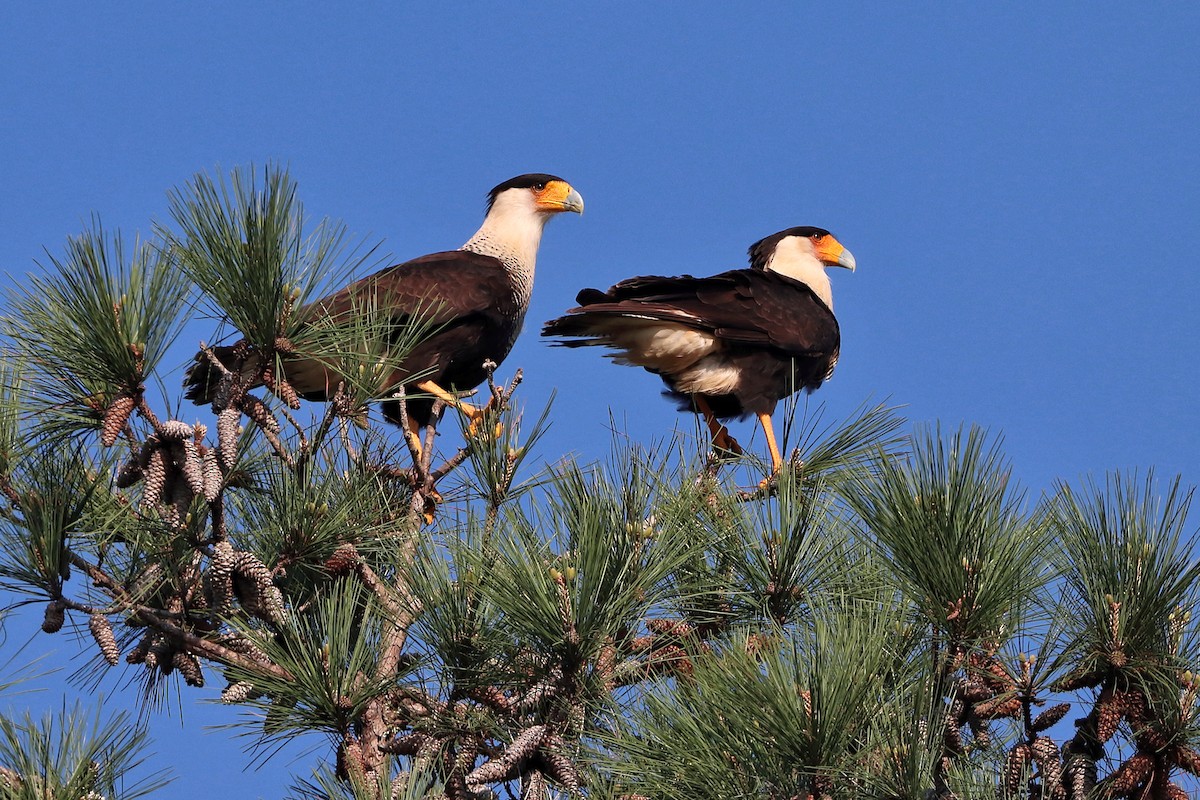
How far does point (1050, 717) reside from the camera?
9.71 ft

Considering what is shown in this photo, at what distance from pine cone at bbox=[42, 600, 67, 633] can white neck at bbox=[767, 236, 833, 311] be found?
15.1 feet

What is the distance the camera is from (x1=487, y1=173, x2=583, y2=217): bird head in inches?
287

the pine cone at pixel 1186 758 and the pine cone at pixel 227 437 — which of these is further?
the pine cone at pixel 227 437

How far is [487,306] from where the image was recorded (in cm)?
599

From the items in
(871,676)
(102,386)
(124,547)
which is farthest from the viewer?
(124,547)

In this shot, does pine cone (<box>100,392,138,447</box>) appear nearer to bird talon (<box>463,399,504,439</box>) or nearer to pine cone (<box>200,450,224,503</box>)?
pine cone (<box>200,450,224,503</box>)

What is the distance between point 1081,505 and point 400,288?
332cm

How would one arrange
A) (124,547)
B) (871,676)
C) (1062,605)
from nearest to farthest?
(871,676)
(1062,605)
(124,547)

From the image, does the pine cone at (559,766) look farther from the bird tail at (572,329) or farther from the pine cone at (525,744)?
the bird tail at (572,329)

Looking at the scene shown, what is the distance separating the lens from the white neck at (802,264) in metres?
7.18

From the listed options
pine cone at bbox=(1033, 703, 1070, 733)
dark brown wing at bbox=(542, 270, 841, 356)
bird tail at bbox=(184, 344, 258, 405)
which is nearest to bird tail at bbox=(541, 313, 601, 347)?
dark brown wing at bbox=(542, 270, 841, 356)

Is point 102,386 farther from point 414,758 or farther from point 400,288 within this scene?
point 400,288

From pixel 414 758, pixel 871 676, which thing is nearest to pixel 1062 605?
pixel 871 676

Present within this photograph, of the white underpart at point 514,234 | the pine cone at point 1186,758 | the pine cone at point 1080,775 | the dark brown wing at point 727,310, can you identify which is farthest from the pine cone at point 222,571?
the white underpart at point 514,234
